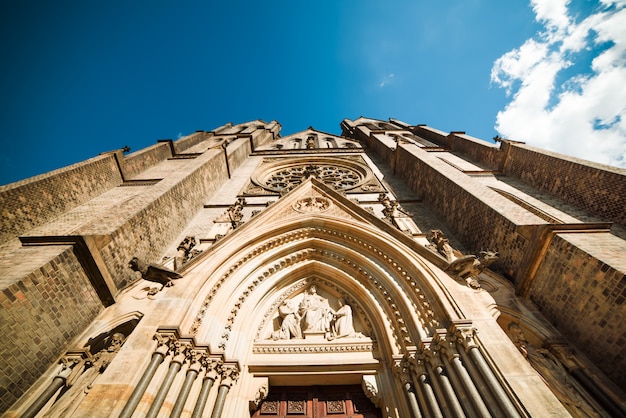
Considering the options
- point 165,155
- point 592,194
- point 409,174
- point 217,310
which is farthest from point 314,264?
point 165,155

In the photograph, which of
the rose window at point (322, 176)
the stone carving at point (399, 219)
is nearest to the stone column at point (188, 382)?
the stone carving at point (399, 219)

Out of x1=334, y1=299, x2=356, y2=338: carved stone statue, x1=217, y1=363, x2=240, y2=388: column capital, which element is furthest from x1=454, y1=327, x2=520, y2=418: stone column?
x1=217, y1=363, x2=240, y2=388: column capital

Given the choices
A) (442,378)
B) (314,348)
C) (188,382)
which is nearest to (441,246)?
(442,378)

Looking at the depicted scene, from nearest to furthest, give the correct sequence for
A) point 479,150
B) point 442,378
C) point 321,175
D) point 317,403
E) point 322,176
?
1. point 442,378
2. point 317,403
3. point 479,150
4. point 322,176
5. point 321,175

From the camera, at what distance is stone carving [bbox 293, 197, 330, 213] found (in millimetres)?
6984

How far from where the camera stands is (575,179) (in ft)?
22.8

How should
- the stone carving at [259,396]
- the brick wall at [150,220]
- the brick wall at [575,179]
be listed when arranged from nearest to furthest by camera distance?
the stone carving at [259,396], the brick wall at [150,220], the brick wall at [575,179]

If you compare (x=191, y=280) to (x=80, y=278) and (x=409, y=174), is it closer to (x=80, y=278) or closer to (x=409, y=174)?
(x=80, y=278)

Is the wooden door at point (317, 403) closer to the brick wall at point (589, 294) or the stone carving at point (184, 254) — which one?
the stone carving at point (184, 254)

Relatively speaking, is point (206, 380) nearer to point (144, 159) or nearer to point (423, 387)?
point (423, 387)

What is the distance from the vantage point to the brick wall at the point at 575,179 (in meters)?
5.83

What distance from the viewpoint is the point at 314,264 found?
6176 mm

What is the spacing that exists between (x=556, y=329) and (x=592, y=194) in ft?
14.0

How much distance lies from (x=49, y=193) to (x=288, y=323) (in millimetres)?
6760
